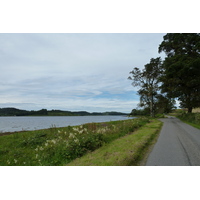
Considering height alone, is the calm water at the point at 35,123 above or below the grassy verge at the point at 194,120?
below

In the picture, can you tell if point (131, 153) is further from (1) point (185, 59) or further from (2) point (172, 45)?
(2) point (172, 45)

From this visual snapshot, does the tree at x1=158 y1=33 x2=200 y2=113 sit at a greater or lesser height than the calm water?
greater

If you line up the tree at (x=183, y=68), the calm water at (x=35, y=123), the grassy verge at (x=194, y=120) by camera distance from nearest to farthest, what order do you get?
the grassy verge at (x=194, y=120) → the tree at (x=183, y=68) → the calm water at (x=35, y=123)

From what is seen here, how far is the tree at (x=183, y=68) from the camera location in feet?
73.6

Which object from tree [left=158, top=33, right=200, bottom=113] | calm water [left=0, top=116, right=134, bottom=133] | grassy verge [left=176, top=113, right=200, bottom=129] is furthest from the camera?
calm water [left=0, top=116, right=134, bottom=133]

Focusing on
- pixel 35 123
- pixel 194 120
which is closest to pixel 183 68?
pixel 194 120

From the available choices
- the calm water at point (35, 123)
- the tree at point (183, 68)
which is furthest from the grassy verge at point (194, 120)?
the calm water at point (35, 123)

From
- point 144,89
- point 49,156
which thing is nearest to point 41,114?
point 144,89

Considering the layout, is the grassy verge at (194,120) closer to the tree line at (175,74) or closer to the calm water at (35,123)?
the tree line at (175,74)

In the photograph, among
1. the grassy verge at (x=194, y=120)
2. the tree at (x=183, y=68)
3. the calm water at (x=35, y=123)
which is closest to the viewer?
the grassy verge at (x=194, y=120)

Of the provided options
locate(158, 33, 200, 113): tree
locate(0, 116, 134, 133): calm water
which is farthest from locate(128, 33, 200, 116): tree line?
locate(0, 116, 134, 133): calm water

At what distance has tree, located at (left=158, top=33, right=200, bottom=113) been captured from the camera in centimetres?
2242

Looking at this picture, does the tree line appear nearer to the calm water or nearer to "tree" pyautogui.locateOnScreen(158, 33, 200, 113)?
"tree" pyautogui.locateOnScreen(158, 33, 200, 113)

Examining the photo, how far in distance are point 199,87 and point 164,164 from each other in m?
25.3
